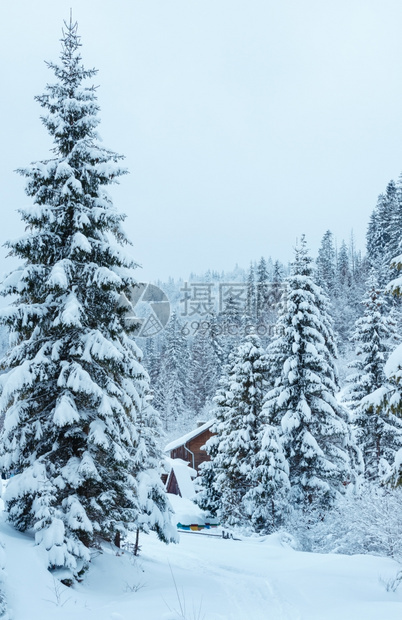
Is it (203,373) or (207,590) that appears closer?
(207,590)

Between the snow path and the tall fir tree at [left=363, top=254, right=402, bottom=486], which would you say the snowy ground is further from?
the tall fir tree at [left=363, top=254, right=402, bottom=486]

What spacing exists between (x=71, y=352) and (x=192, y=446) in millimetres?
39581

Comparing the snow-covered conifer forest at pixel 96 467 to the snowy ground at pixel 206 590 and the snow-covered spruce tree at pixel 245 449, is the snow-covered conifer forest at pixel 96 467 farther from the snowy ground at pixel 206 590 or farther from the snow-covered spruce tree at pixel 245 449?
the snow-covered spruce tree at pixel 245 449

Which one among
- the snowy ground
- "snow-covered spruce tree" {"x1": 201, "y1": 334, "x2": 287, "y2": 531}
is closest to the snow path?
the snowy ground

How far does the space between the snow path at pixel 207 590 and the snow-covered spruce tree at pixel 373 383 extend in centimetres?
1038

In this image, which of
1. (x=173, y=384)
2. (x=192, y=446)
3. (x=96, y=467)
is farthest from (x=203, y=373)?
(x=96, y=467)

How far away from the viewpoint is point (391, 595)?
941 cm

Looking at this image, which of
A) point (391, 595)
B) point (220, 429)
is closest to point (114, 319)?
point (391, 595)

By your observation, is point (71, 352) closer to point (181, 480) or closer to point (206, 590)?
point (206, 590)

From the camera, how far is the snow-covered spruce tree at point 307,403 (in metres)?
21.2

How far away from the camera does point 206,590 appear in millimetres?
10414

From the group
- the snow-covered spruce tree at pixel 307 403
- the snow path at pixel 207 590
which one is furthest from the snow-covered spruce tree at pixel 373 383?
the snow path at pixel 207 590

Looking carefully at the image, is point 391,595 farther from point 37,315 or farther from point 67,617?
point 37,315

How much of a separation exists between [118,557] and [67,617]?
5136 millimetres
